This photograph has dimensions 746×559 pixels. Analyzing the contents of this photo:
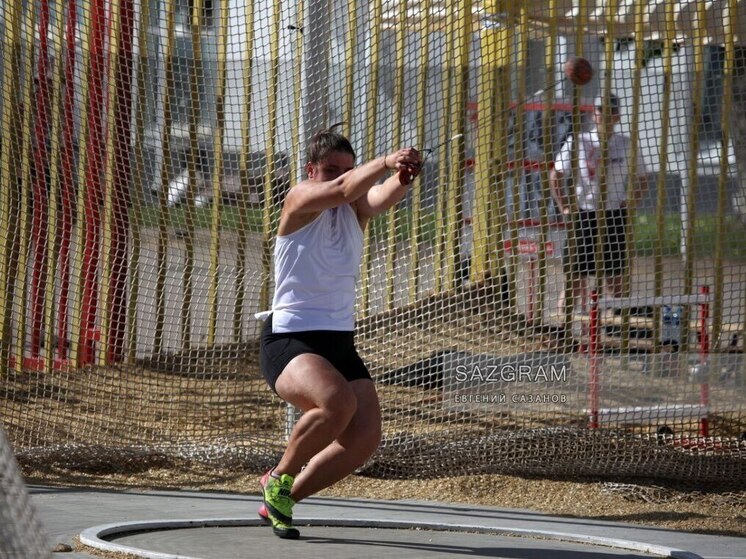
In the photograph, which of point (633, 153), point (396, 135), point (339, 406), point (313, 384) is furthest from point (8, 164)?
point (633, 153)

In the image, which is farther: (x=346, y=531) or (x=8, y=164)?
(x=8, y=164)

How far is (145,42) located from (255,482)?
3116 mm

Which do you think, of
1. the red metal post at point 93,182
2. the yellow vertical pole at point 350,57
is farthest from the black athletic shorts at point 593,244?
the red metal post at point 93,182

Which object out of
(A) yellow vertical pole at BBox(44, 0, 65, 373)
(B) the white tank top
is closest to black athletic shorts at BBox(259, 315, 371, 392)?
(B) the white tank top

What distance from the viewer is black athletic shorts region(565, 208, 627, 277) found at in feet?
25.7

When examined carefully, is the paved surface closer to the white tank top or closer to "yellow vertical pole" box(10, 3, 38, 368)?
the white tank top

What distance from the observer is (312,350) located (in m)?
5.15

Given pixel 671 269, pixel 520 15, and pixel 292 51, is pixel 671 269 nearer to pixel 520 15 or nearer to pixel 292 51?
pixel 520 15

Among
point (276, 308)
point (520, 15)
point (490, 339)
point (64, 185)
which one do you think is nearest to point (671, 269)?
point (490, 339)

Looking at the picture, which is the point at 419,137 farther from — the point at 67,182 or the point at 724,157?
the point at 67,182

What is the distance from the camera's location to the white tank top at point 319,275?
520cm

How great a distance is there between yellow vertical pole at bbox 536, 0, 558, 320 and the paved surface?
6.86 feet

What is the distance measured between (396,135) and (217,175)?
1260 millimetres

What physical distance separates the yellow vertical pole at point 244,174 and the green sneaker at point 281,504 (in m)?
2.77
